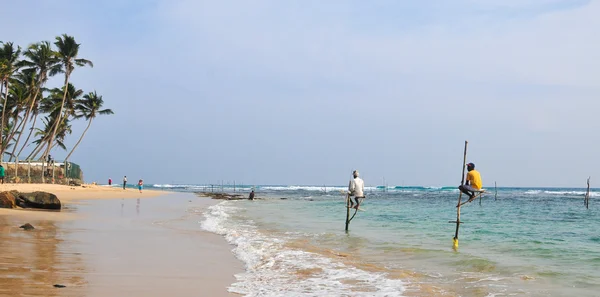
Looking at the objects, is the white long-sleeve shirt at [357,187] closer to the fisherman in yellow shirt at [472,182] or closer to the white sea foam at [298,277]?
the fisherman in yellow shirt at [472,182]

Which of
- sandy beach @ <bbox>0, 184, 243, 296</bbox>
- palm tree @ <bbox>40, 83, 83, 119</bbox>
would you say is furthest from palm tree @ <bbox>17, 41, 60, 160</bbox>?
sandy beach @ <bbox>0, 184, 243, 296</bbox>

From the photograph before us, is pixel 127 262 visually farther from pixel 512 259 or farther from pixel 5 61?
pixel 5 61

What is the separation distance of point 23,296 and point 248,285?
3.44 m

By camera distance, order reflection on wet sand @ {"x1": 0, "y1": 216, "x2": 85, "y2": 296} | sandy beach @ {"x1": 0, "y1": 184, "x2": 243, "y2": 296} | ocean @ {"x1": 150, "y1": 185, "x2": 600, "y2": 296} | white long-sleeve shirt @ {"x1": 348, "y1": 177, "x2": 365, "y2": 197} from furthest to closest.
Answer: white long-sleeve shirt @ {"x1": 348, "y1": 177, "x2": 365, "y2": 197}, ocean @ {"x1": 150, "y1": 185, "x2": 600, "y2": 296}, sandy beach @ {"x1": 0, "y1": 184, "x2": 243, "y2": 296}, reflection on wet sand @ {"x1": 0, "y1": 216, "x2": 85, "y2": 296}

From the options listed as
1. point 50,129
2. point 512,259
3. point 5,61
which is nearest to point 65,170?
point 50,129

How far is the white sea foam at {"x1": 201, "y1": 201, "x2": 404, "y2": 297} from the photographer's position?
329 inches

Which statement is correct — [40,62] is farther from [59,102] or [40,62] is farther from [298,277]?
[298,277]

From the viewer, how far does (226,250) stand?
1299cm

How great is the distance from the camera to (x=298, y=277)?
382 inches

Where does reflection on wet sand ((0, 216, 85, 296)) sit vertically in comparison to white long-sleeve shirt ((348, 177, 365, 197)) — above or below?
below

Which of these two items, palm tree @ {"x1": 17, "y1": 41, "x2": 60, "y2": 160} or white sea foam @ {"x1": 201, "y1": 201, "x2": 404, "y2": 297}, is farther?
palm tree @ {"x1": 17, "y1": 41, "x2": 60, "y2": 160}

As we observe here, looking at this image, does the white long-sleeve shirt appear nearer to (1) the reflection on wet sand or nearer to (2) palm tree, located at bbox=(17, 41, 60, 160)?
(1) the reflection on wet sand

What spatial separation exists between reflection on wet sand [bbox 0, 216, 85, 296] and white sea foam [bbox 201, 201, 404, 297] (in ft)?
8.29

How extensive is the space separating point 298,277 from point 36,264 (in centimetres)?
452
